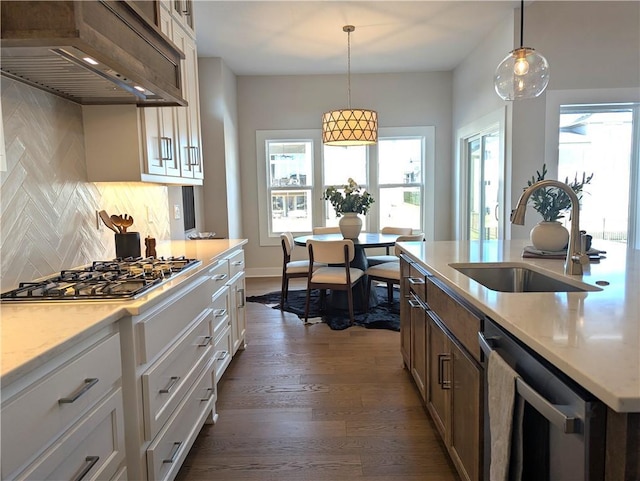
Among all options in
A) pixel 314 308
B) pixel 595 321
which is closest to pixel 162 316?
pixel 595 321

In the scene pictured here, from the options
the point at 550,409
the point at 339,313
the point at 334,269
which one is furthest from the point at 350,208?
the point at 550,409

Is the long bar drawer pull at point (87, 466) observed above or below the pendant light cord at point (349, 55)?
below

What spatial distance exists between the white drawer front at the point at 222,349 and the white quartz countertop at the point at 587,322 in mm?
1323

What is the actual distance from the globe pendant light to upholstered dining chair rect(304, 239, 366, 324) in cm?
174

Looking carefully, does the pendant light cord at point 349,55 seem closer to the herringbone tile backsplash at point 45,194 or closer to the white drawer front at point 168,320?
the herringbone tile backsplash at point 45,194

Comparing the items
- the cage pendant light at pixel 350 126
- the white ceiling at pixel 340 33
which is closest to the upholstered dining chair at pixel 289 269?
the cage pendant light at pixel 350 126

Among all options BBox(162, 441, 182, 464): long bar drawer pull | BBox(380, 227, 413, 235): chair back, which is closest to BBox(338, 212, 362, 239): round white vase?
BBox(380, 227, 413, 235): chair back

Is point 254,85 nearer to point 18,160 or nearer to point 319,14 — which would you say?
point 319,14

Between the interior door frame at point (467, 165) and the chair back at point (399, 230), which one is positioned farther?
the chair back at point (399, 230)

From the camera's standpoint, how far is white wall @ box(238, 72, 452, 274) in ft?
20.0

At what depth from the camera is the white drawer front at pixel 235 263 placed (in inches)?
115

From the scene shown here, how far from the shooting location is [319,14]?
4.06m

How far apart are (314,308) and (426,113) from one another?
3.34m

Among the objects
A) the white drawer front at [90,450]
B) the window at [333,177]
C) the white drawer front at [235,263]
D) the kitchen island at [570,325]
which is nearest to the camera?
the kitchen island at [570,325]
